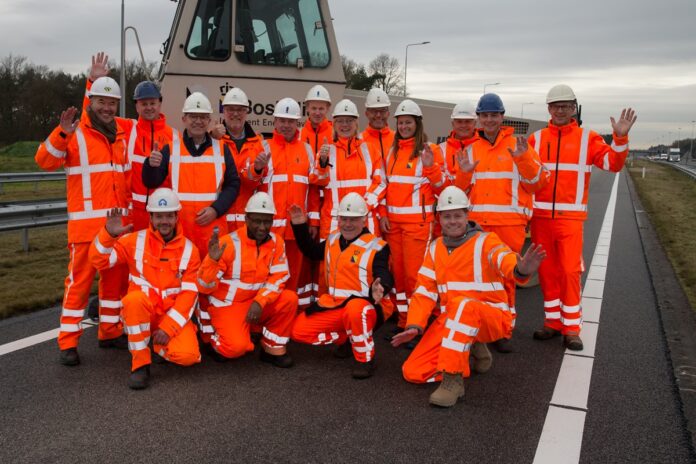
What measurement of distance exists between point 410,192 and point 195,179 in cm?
186

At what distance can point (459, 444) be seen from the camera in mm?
3453

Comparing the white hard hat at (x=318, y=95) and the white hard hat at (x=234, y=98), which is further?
the white hard hat at (x=318, y=95)

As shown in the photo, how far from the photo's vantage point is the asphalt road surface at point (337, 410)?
11.0 ft

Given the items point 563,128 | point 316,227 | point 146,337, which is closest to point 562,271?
point 563,128

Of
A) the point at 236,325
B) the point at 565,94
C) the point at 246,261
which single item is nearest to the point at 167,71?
the point at 246,261

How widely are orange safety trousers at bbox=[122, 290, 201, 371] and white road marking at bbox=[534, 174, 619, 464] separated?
97.7 inches

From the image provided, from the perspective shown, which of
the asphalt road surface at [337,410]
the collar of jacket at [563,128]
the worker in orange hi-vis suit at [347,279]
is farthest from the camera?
the collar of jacket at [563,128]

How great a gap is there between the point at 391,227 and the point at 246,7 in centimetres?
287

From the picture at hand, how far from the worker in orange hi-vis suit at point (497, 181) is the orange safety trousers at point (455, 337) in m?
0.87

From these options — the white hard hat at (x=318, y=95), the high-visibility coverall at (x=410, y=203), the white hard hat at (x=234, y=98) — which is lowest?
the high-visibility coverall at (x=410, y=203)

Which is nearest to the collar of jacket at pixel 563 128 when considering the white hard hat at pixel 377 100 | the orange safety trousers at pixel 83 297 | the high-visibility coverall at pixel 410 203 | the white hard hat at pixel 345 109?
the high-visibility coverall at pixel 410 203

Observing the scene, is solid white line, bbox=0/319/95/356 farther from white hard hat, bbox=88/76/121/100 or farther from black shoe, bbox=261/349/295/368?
white hard hat, bbox=88/76/121/100

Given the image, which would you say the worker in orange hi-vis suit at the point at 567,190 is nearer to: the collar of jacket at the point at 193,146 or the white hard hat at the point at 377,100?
the white hard hat at the point at 377,100

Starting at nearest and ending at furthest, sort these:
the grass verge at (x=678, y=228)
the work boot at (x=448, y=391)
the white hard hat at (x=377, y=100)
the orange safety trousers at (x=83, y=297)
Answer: the work boot at (x=448, y=391) → the orange safety trousers at (x=83, y=297) → the white hard hat at (x=377, y=100) → the grass verge at (x=678, y=228)
